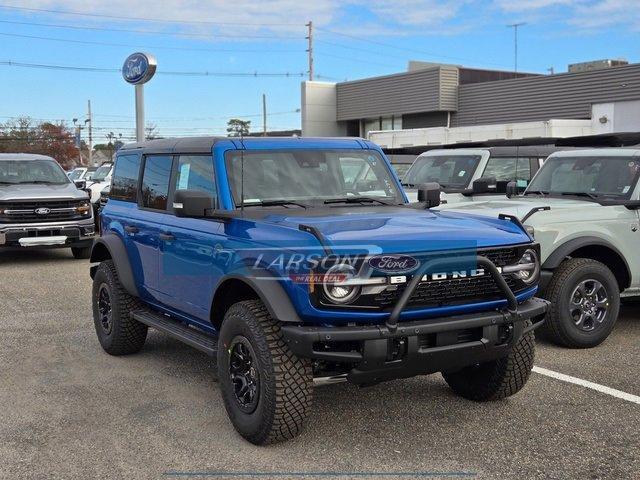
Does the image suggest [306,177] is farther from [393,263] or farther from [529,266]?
[529,266]

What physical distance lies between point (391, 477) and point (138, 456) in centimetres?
146

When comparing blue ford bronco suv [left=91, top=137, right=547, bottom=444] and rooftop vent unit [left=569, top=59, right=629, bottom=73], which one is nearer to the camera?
blue ford bronco suv [left=91, top=137, right=547, bottom=444]

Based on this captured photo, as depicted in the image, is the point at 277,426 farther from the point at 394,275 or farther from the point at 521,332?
the point at 521,332

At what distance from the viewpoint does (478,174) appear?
1104cm

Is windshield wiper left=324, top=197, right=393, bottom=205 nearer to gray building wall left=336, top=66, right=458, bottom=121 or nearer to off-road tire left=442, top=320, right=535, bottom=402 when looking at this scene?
off-road tire left=442, top=320, right=535, bottom=402

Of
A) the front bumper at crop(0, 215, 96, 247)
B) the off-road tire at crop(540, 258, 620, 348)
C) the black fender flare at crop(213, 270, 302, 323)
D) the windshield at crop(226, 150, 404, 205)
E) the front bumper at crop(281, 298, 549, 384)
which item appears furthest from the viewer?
the front bumper at crop(0, 215, 96, 247)

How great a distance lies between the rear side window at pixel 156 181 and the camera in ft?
19.1

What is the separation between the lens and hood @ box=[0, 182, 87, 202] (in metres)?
12.2

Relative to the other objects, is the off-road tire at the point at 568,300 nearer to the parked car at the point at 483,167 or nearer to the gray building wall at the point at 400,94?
the parked car at the point at 483,167

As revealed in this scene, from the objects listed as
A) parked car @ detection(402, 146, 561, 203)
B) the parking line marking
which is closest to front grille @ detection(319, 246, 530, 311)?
the parking line marking

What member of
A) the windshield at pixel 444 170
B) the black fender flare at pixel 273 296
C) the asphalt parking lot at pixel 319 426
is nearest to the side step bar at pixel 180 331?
the asphalt parking lot at pixel 319 426

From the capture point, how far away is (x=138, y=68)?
1866 centimetres

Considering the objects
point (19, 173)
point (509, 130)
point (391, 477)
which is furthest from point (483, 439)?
point (509, 130)

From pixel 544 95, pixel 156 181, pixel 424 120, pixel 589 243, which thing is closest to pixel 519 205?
→ pixel 589 243
